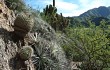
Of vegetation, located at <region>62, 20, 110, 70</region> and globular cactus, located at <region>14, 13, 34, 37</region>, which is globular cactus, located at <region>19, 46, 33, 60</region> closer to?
globular cactus, located at <region>14, 13, 34, 37</region>

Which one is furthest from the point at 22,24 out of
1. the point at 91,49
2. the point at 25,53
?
the point at 91,49

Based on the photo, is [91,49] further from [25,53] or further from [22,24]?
[25,53]

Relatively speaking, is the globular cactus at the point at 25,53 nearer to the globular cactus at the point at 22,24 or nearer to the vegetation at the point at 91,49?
the globular cactus at the point at 22,24

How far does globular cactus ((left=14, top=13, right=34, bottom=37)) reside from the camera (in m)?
10.6

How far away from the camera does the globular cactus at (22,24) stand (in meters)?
A: 10.6

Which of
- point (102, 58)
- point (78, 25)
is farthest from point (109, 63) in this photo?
point (78, 25)

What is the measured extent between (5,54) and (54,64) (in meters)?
2.14

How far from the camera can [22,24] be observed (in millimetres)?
10641

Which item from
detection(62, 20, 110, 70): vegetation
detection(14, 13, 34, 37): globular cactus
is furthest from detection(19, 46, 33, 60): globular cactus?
detection(62, 20, 110, 70): vegetation

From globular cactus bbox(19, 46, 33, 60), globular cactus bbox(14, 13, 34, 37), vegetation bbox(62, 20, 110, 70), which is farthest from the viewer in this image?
vegetation bbox(62, 20, 110, 70)

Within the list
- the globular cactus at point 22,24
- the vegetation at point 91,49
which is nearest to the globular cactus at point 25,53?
the globular cactus at point 22,24

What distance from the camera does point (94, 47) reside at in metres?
16.4

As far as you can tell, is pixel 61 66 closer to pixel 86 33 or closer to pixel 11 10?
pixel 11 10

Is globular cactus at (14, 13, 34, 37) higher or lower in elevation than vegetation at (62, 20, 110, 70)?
higher
